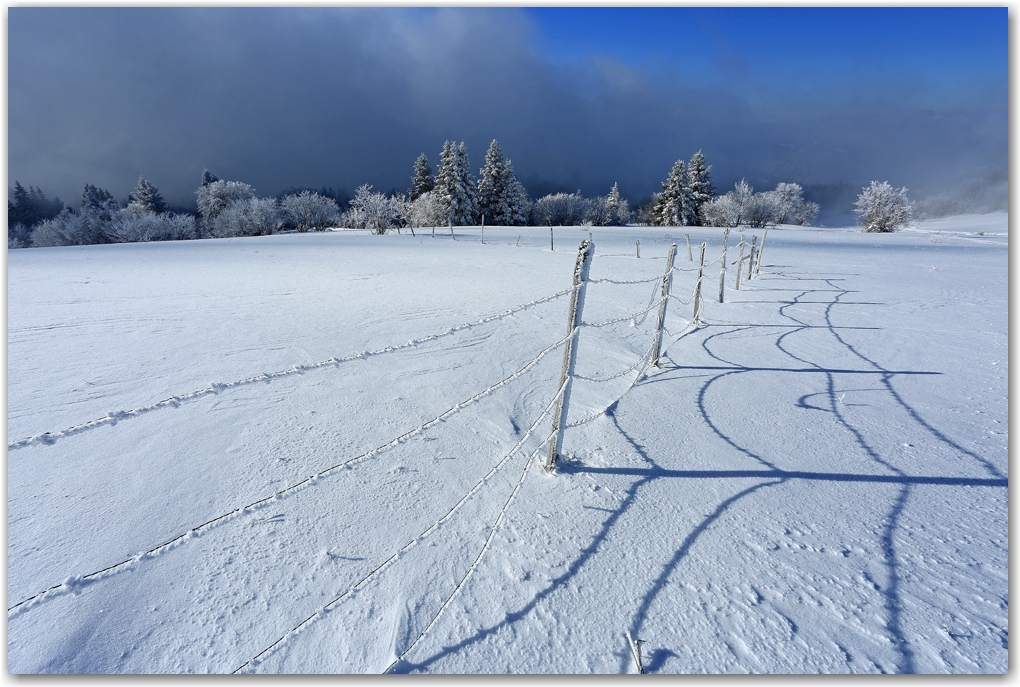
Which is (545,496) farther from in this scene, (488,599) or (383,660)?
(383,660)

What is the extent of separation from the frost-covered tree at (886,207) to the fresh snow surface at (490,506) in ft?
142

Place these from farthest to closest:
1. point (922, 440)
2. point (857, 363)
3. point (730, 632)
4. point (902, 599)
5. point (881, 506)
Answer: point (857, 363), point (922, 440), point (881, 506), point (902, 599), point (730, 632)

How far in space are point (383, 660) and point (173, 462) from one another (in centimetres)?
196

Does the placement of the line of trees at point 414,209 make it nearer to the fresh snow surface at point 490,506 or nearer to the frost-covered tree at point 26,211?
the frost-covered tree at point 26,211

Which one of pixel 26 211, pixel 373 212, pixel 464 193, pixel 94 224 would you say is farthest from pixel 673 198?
pixel 26 211

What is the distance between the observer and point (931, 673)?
172cm

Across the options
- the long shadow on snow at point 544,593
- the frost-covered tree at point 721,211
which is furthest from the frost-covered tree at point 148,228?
the frost-covered tree at point 721,211

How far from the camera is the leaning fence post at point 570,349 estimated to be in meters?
2.72

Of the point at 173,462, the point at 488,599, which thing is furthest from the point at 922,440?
the point at 173,462

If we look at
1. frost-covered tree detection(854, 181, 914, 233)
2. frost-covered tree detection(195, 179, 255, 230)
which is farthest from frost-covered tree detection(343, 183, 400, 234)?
frost-covered tree detection(854, 181, 914, 233)

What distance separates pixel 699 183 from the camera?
46.0 meters

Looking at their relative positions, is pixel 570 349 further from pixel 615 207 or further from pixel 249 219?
pixel 615 207

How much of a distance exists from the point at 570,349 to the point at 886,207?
48855 millimetres

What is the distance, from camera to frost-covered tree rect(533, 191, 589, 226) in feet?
174
